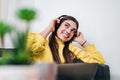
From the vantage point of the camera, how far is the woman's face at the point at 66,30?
185 centimetres

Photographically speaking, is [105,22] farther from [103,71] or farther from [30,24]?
[30,24]

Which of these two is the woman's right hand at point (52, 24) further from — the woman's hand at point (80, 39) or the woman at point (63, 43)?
the woman's hand at point (80, 39)

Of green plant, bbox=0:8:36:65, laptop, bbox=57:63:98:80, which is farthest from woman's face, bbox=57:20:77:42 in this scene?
green plant, bbox=0:8:36:65

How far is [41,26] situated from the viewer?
7.35ft

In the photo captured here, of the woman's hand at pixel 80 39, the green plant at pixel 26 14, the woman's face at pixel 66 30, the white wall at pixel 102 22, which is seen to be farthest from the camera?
the white wall at pixel 102 22

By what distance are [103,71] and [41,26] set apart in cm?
78

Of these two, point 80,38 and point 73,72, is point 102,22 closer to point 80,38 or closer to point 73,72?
point 80,38

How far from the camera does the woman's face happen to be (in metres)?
1.85

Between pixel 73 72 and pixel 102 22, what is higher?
pixel 73 72

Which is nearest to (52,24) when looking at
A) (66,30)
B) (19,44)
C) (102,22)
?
(66,30)

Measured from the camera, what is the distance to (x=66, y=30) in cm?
186

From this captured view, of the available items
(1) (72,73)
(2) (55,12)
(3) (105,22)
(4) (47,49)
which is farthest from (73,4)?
(1) (72,73)

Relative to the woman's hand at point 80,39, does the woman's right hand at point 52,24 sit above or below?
above

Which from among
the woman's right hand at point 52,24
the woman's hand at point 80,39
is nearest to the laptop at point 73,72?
the woman's right hand at point 52,24
